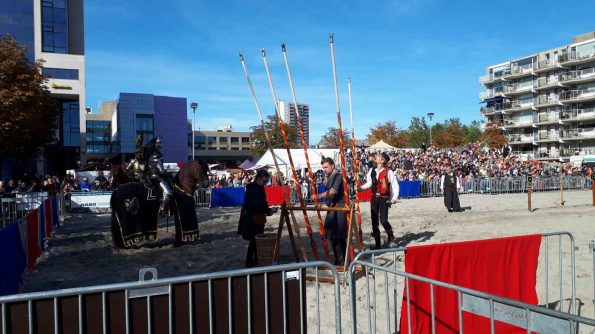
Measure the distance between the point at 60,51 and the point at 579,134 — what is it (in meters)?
65.7

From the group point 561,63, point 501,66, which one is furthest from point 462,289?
point 501,66

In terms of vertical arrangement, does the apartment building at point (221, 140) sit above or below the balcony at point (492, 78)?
below

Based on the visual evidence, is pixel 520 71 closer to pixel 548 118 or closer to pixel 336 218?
pixel 548 118

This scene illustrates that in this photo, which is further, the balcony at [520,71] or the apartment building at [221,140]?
the apartment building at [221,140]

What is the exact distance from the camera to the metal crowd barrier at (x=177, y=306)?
2955mm

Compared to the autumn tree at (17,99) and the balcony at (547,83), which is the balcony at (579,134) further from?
the autumn tree at (17,99)

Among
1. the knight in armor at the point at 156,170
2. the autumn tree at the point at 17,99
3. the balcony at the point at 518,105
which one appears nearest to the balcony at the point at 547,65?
the balcony at the point at 518,105

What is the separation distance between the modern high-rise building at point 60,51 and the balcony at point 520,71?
2446 inches

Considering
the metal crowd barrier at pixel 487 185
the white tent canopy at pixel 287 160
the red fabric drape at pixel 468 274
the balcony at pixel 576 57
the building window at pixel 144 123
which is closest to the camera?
the red fabric drape at pixel 468 274

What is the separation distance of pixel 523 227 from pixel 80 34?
53046 mm

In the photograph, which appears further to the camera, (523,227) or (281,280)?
(523,227)

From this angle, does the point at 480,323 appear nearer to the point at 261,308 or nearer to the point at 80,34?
the point at 261,308

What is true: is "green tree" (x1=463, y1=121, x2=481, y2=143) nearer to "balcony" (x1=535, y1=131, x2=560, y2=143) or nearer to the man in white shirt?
"balcony" (x1=535, y1=131, x2=560, y2=143)

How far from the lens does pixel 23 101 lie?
69.3ft
